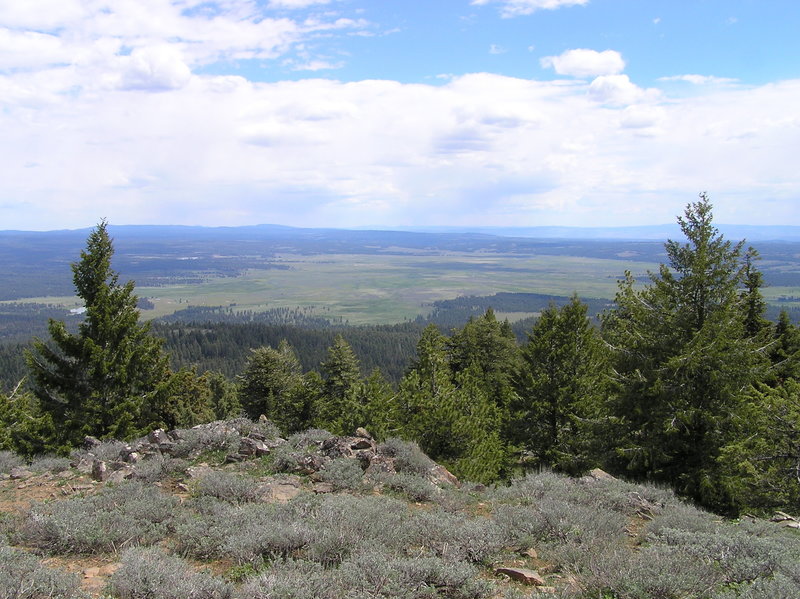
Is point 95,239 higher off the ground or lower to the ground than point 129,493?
higher

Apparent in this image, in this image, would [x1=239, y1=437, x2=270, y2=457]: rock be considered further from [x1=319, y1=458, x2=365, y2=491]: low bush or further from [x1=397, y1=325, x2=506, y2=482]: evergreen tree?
[x1=397, y1=325, x2=506, y2=482]: evergreen tree

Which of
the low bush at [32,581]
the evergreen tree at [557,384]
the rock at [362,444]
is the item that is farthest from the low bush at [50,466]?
the evergreen tree at [557,384]

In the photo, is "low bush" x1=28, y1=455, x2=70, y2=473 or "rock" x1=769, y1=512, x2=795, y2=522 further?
"low bush" x1=28, y1=455, x2=70, y2=473

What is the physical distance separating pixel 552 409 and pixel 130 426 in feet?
51.5

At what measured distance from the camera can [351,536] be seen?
20.9ft

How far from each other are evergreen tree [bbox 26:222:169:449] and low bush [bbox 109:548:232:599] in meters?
12.7

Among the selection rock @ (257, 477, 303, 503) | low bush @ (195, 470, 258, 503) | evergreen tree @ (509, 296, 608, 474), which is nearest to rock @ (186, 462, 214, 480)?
low bush @ (195, 470, 258, 503)

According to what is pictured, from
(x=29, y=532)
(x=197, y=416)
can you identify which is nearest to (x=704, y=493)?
(x=29, y=532)

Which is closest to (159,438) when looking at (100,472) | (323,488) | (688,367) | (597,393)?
(100,472)

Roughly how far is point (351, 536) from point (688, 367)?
1073cm

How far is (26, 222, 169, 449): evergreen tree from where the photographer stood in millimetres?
16656

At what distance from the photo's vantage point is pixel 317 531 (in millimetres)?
6426

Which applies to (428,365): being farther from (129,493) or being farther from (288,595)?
(288,595)

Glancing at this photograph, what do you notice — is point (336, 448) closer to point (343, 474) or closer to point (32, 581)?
point (343, 474)
